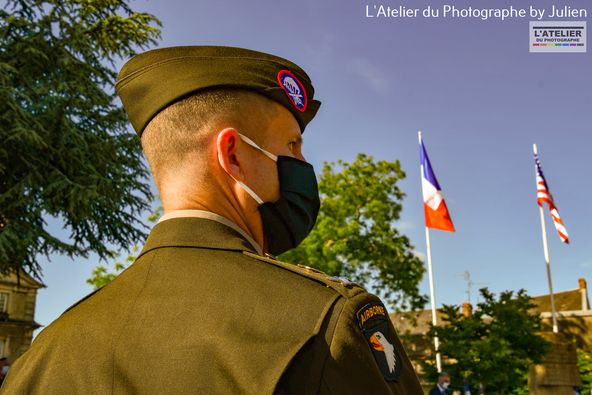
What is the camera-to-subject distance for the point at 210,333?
3.89 feet

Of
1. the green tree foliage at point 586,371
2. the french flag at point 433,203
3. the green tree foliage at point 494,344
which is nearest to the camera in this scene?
the green tree foliage at point 494,344

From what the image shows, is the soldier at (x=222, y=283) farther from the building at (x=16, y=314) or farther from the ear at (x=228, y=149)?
the building at (x=16, y=314)

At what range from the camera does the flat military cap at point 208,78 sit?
5.00 feet

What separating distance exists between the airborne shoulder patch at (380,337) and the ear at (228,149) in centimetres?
51

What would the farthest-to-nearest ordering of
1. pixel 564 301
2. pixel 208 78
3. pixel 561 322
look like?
pixel 564 301 → pixel 561 322 → pixel 208 78

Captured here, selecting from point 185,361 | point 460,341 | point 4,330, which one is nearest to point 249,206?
point 185,361

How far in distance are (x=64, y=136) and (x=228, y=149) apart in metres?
16.0

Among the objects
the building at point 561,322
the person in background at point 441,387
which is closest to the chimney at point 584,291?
the building at point 561,322

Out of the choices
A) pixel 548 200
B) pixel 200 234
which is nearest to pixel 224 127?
pixel 200 234

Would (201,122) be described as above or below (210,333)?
above

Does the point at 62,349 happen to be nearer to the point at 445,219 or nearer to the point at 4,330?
the point at 445,219

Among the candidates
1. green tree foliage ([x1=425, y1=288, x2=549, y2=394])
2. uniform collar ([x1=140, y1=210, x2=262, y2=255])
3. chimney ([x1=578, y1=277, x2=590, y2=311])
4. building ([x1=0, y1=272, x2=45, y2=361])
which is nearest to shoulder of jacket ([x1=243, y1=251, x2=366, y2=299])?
uniform collar ([x1=140, y1=210, x2=262, y2=255])

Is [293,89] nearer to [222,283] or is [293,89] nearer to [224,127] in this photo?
[224,127]

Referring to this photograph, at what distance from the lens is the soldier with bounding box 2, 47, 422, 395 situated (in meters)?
1.13
